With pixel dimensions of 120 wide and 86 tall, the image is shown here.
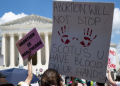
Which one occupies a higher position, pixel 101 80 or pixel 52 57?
pixel 52 57

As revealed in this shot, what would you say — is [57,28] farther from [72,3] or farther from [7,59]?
[7,59]

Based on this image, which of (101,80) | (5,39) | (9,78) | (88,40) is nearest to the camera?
(101,80)

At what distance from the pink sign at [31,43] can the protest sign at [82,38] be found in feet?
2.94

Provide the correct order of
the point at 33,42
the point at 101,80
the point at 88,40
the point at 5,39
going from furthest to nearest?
the point at 5,39
the point at 33,42
the point at 88,40
the point at 101,80

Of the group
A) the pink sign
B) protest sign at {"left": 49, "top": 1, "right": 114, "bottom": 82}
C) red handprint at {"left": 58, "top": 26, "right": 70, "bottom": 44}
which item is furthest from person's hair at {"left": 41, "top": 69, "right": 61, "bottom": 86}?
the pink sign

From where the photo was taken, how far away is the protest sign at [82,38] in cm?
327

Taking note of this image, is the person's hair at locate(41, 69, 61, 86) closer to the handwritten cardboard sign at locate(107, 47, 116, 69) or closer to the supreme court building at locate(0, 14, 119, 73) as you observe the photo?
the handwritten cardboard sign at locate(107, 47, 116, 69)

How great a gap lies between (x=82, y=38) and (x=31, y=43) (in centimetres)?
176

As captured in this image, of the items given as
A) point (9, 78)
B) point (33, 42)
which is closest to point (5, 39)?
point (9, 78)

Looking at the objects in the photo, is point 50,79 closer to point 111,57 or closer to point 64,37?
point 64,37

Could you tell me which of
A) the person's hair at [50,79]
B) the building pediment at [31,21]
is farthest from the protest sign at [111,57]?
the building pediment at [31,21]

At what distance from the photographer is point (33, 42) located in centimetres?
448

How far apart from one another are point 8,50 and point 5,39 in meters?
4.29

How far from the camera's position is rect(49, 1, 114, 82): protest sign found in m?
3.27
